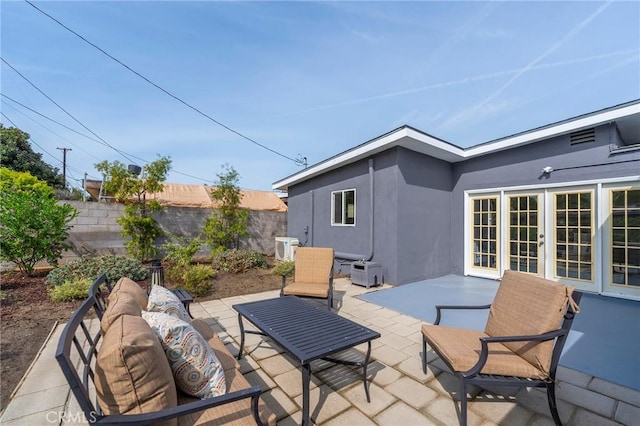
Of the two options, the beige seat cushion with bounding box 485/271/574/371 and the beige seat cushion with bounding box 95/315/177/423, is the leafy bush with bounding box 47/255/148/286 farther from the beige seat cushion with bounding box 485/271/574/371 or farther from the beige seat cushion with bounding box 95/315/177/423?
the beige seat cushion with bounding box 485/271/574/371

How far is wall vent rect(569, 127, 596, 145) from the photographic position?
16.8 feet

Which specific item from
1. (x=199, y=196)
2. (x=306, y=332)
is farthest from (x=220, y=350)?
(x=199, y=196)

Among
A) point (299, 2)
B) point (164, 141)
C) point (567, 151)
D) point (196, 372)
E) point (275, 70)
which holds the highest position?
point (299, 2)

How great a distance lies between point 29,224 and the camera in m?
5.24

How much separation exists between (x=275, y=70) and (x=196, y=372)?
757 cm

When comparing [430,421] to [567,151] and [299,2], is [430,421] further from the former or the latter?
[299,2]

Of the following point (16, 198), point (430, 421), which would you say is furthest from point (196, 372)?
point (16, 198)

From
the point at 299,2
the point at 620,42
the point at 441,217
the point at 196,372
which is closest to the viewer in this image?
the point at 196,372

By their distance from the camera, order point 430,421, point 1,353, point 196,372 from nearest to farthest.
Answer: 1. point 196,372
2. point 430,421
3. point 1,353

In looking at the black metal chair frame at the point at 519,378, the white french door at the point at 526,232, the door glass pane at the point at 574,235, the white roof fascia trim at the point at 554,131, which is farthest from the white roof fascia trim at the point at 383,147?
the black metal chair frame at the point at 519,378

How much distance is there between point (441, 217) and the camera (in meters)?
7.06

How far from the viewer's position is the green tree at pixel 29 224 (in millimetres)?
5121

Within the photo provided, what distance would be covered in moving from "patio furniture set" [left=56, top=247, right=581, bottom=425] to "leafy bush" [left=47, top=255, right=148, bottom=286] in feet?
8.77

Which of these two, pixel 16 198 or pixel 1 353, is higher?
pixel 16 198
